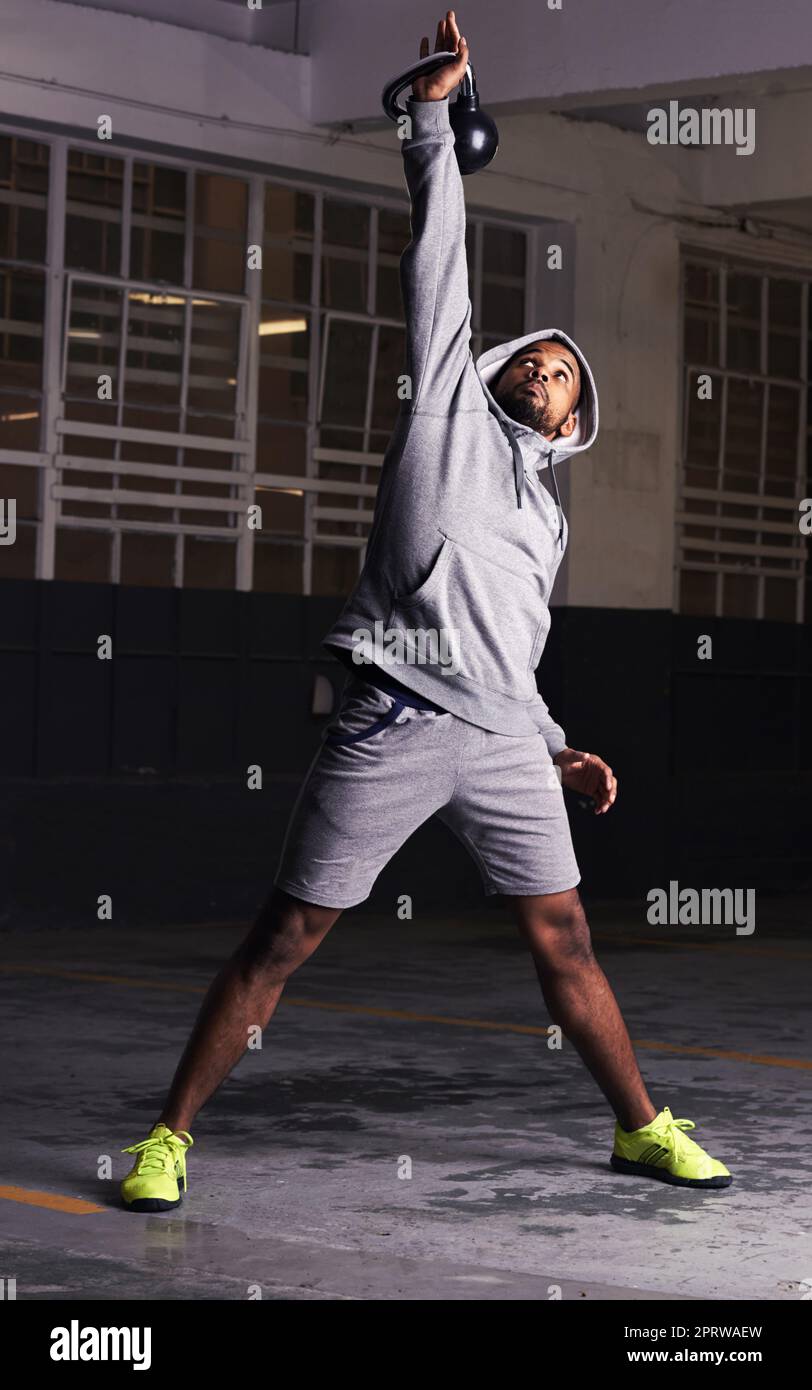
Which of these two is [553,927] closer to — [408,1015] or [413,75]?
[413,75]

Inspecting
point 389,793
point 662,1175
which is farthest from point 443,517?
point 662,1175

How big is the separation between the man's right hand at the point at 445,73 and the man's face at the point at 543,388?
0.73 meters

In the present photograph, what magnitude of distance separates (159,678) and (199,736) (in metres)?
0.43

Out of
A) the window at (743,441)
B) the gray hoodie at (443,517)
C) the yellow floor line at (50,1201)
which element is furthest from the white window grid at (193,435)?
the gray hoodie at (443,517)

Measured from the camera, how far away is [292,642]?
1288cm

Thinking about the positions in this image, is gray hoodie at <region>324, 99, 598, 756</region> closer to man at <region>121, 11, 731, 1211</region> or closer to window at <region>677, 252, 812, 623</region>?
man at <region>121, 11, 731, 1211</region>

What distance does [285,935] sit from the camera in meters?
5.23

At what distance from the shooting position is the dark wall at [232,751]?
1166cm

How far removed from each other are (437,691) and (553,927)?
695mm

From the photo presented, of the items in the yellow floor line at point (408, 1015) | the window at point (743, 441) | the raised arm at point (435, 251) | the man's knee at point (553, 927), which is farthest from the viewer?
the window at point (743, 441)

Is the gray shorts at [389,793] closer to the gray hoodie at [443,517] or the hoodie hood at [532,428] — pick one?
the gray hoodie at [443,517]

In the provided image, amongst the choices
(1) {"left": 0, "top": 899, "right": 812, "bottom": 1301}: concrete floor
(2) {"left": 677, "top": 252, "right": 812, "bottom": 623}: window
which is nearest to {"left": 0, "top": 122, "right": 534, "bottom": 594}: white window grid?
(2) {"left": 677, "top": 252, "right": 812, "bottom": 623}: window
